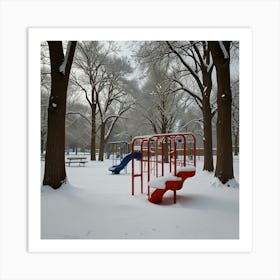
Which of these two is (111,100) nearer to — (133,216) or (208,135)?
(208,135)

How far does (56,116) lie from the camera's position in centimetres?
462

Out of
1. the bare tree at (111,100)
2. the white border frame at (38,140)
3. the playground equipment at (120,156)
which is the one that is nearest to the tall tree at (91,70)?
the bare tree at (111,100)

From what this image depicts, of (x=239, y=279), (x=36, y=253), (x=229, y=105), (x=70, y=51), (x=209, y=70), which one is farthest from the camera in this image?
(x=209, y=70)

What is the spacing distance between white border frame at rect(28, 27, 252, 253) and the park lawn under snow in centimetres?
8

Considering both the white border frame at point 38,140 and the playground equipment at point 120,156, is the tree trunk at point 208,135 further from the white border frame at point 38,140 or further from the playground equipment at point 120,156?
the white border frame at point 38,140

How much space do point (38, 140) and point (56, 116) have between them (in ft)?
4.99

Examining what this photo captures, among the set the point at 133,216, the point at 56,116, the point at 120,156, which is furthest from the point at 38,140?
the point at 120,156

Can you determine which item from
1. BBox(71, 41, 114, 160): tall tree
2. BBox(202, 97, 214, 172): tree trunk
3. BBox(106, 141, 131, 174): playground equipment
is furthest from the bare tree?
BBox(202, 97, 214, 172): tree trunk

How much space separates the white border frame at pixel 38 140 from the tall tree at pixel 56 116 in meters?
1.33

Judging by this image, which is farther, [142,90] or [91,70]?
[142,90]
